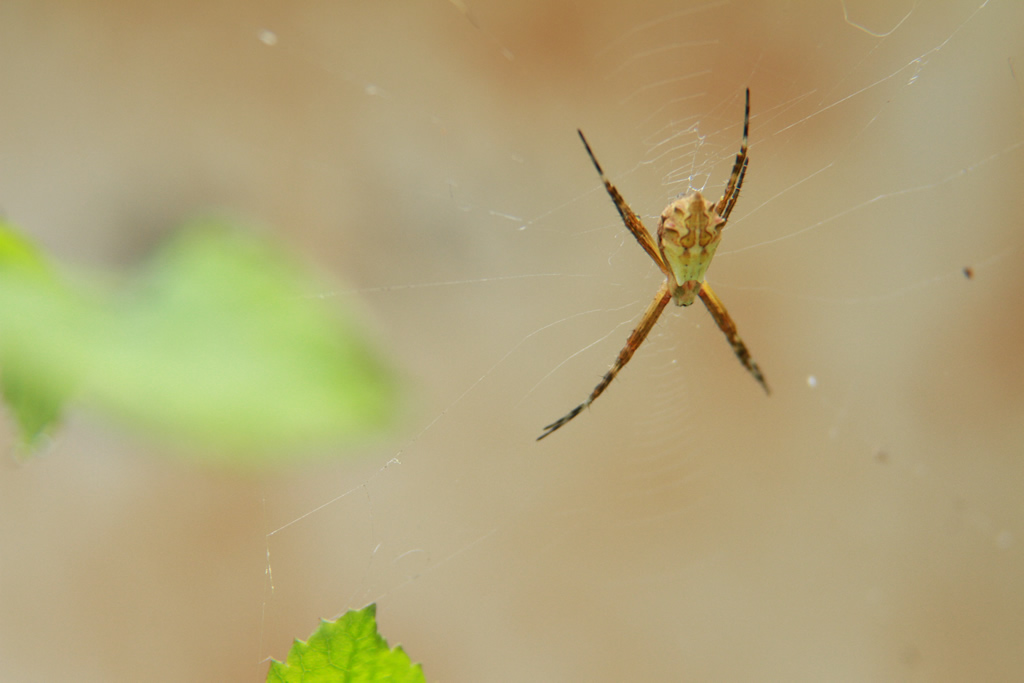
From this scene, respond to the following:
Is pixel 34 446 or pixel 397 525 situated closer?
pixel 34 446

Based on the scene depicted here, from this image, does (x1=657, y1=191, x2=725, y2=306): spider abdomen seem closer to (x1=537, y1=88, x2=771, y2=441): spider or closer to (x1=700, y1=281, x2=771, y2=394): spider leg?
(x1=537, y1=88, x2=771, y2=441): spider

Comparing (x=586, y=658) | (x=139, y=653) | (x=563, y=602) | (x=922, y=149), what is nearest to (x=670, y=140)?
(x=922, y=149)

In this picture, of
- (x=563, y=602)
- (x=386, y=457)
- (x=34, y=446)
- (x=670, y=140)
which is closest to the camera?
(x=34, y=446)

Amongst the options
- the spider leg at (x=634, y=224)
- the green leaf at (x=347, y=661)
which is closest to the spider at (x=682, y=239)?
the spider leg at (x=634, y=224)

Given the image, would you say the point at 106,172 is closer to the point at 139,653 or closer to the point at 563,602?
the point at 139,653

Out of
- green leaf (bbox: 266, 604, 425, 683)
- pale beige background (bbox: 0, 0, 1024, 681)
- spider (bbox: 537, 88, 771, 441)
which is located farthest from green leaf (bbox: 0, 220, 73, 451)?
pale beige background (bbox: 0, 0, 1024, 681)

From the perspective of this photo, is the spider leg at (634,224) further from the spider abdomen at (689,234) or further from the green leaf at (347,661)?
the green leaf at (347,661)
